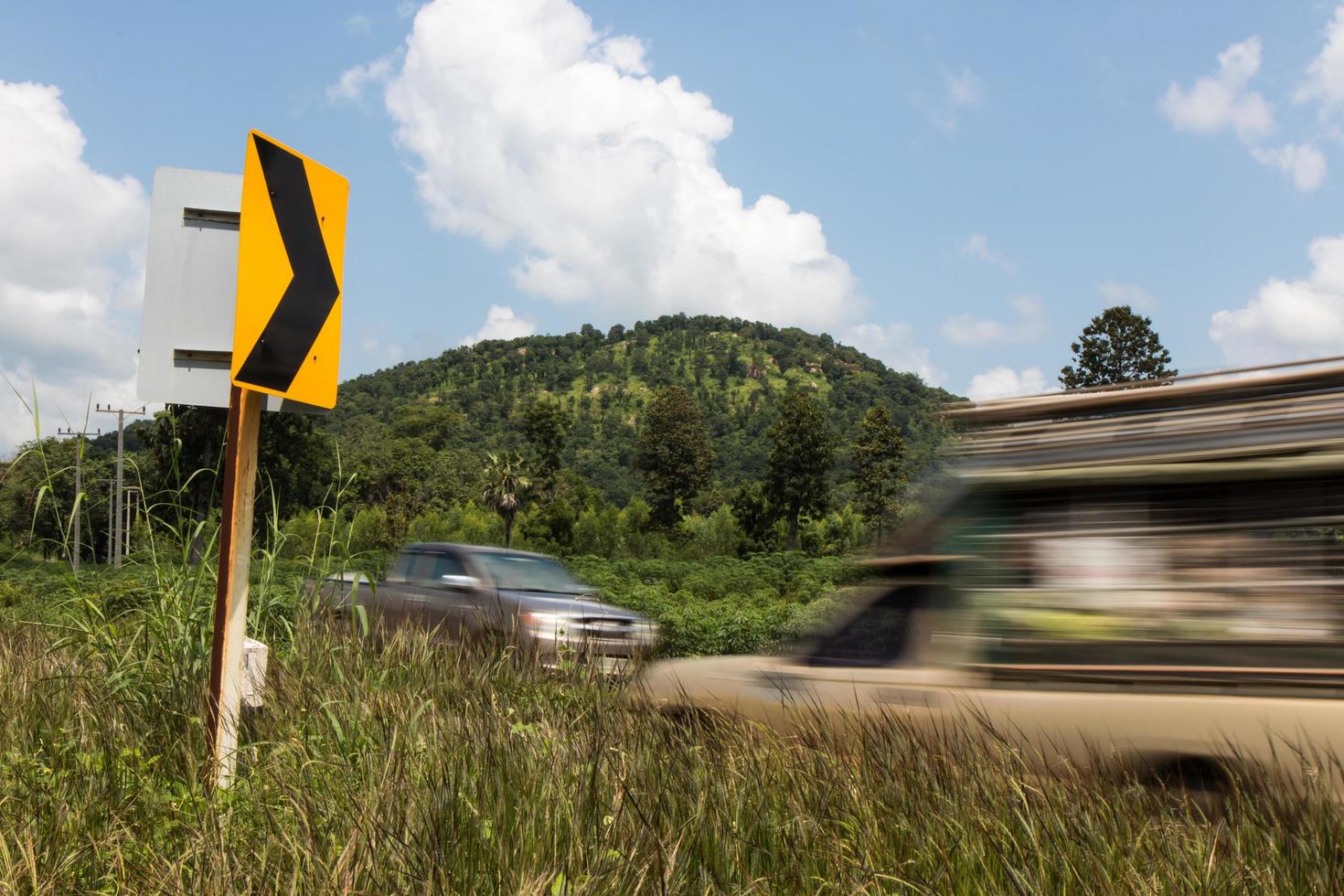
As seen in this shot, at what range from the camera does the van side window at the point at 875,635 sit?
212 inches

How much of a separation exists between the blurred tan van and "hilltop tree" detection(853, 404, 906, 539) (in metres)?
71.9

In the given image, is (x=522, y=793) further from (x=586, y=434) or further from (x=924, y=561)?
(x=586, y=434)

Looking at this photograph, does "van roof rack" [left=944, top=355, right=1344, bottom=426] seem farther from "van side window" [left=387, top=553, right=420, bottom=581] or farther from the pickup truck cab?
"van side window" [left=387, top=553, right=420, bottom=581]

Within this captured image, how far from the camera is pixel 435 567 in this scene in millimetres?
12344

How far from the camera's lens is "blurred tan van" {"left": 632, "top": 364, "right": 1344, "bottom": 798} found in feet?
13.8

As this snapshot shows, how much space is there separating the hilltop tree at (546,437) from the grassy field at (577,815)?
95773 mm

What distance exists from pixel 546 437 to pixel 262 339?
96635 millimetres

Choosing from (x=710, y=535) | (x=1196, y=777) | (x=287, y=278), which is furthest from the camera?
(x=710, y=535)

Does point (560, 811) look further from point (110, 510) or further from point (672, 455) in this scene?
point (672, 455)

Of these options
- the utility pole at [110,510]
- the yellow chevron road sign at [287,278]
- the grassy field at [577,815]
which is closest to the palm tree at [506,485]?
the utility pole at [110,510]

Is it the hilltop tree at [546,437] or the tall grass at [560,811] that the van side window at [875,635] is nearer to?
the tall grass at [560,811]

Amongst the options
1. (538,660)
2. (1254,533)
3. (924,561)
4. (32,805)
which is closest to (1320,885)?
(1254,533)

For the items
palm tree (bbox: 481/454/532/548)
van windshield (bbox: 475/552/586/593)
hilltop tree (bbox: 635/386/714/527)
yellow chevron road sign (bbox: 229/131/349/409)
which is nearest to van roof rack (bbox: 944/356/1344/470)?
yellow chevron road sign (bbox: 229/131/349/409)

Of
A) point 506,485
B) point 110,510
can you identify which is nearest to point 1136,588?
point 110,510
